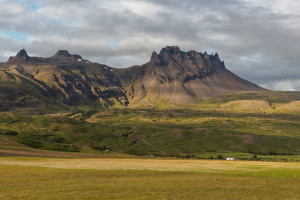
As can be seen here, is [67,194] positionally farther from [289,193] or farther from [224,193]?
[289,193]

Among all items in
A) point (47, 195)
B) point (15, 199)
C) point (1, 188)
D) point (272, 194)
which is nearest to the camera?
point (15, 199)

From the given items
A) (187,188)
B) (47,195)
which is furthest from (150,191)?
(47,195)

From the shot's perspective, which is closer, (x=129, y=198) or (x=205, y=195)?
(x=129, y=198)

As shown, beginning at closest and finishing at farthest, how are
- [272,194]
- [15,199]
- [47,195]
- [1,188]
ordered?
[15,199] → [47,195] → [272,194] → [1,188]

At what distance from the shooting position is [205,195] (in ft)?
143

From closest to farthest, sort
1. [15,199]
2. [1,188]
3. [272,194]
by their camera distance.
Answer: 1. [15,199]
2. [272,194]
3. [1,188]

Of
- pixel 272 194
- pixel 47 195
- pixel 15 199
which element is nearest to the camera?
pixel 15 199

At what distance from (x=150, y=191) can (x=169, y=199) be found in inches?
292

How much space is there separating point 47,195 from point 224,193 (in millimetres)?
26601

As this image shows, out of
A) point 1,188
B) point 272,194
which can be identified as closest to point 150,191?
point 272,194

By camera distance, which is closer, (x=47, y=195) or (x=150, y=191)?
(x=47, y=195)

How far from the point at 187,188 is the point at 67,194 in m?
20.2

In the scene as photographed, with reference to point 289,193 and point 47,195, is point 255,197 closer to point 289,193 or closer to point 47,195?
point 289,193

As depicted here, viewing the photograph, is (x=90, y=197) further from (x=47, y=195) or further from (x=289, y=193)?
(x=289, y=193)
